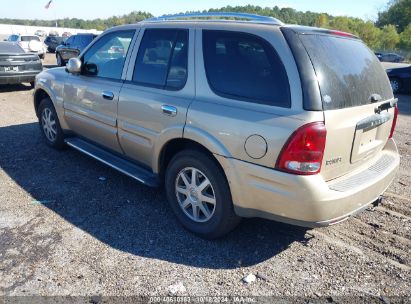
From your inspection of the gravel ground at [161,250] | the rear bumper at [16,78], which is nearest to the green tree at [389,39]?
the rear bumper at [16,78]

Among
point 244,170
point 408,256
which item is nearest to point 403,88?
point 408,256

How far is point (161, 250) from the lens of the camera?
3273mm

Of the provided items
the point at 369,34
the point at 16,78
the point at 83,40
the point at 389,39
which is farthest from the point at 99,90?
the point at 369,34

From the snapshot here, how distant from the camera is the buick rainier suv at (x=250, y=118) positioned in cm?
268

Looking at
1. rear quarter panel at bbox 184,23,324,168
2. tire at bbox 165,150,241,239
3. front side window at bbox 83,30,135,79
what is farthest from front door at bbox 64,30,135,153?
rear quarter panel at bbox 184,23,324,168

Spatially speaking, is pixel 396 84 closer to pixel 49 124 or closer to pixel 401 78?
pixel 401 78

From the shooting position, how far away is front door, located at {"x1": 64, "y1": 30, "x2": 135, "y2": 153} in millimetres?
4188

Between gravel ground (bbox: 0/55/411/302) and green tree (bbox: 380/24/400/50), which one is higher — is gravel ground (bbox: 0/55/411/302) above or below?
below

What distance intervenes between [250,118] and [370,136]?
1.15m

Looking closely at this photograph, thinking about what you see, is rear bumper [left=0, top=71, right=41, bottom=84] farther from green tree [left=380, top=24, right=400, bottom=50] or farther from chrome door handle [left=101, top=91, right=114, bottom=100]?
green tree [left=380, top=24, right=400, bottom=50]

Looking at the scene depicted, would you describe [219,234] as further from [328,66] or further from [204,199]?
[328,66]

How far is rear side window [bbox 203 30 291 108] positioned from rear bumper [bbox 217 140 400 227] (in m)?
0.55

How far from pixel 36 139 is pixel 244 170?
188 inches

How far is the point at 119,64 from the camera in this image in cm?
420
